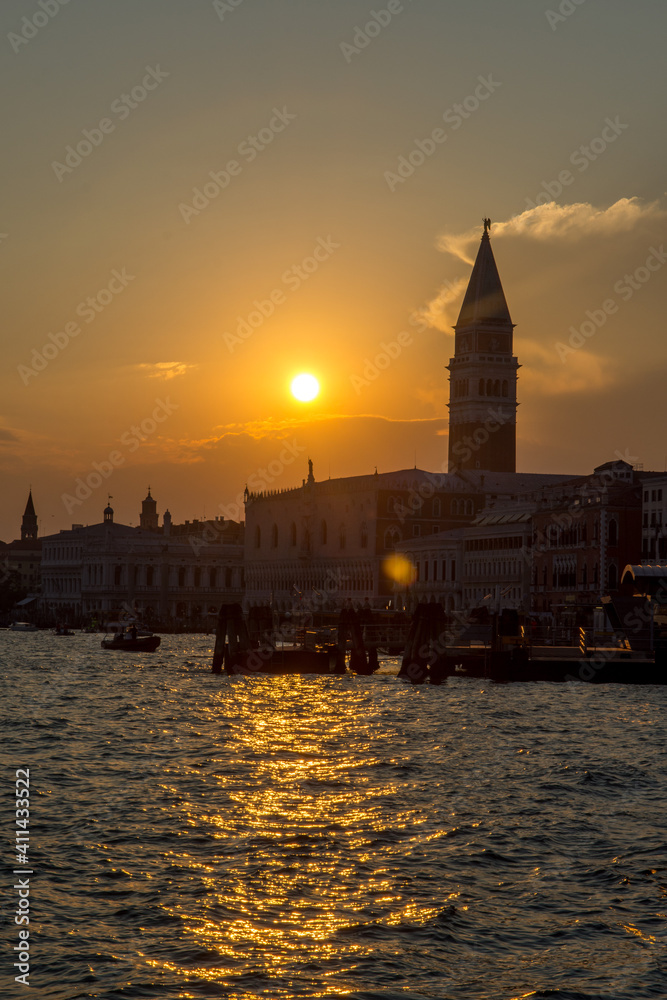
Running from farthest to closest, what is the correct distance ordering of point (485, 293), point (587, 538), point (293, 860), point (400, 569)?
point (485, 293), point (400, 569), point (587, 538), point (293, 860)

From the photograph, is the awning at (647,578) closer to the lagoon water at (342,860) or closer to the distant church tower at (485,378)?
the lagoon water at (342,860)

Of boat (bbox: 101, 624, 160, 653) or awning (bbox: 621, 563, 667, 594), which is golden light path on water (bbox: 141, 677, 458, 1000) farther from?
Result: boat (bbox: 101, 624, 160, 653)

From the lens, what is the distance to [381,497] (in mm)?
163125

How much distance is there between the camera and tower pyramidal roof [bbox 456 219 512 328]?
173m

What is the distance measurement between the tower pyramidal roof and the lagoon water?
447 feet

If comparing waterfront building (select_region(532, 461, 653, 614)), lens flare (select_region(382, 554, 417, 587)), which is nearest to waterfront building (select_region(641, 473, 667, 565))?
waterfront building (select_region(532, 461, 653, 614))

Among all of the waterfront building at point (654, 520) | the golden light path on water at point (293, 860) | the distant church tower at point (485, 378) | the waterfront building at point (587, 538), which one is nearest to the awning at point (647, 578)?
the waterfront building at point (654, 520)

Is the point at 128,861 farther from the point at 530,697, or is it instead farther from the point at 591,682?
the point at 591,682

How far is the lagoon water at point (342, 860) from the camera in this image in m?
16.0

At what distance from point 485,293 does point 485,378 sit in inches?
397

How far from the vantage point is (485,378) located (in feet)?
578

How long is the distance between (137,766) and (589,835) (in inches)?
456

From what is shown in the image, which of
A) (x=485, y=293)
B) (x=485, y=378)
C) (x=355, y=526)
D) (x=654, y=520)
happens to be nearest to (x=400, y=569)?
(x=355, y=526)

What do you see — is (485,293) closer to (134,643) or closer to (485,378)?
(485,378)
